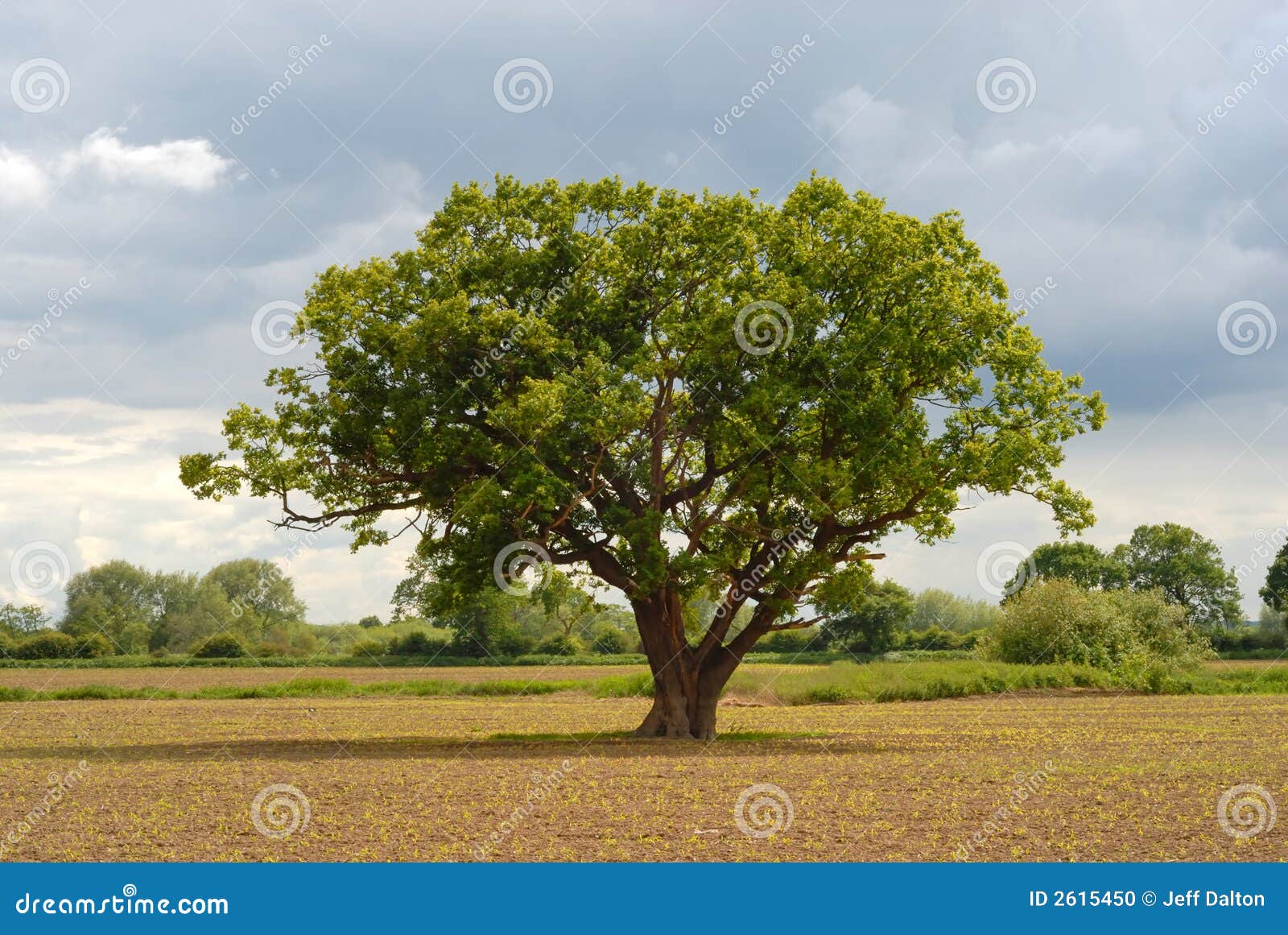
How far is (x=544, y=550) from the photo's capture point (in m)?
29.0

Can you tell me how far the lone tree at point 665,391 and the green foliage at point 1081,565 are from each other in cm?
9698

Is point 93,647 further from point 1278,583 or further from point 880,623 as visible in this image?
point 1278,583

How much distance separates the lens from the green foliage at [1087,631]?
61844 mm

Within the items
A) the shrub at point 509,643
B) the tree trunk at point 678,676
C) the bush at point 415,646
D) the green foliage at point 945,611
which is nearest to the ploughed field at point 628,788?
the tree trunk at point 678,676

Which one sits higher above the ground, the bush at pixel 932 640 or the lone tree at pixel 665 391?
the lone tree at pixel 665 391

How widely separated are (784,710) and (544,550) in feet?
76.2

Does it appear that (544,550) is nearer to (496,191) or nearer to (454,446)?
→ (454,446)

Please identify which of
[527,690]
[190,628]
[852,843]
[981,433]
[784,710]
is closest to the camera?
[852,843]

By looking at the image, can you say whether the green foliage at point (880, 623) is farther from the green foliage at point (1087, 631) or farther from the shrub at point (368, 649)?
the shrub at point (368, 649)

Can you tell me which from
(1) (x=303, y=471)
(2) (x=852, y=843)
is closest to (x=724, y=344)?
(1) (x=303, y=471)

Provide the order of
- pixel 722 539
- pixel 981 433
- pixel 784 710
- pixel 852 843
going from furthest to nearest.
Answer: pixel 784 710, pixel 722 539, pixel 981 433, pixel 852 843

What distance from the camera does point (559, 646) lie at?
108875 mm

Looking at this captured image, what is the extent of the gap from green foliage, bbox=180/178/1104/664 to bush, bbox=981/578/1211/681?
35.0 m

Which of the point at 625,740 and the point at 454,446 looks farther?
the point at 625,740
